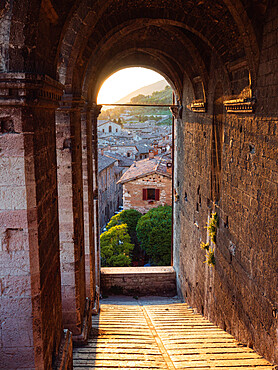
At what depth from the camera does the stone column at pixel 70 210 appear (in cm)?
559

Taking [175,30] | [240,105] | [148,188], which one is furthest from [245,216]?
[148,188]

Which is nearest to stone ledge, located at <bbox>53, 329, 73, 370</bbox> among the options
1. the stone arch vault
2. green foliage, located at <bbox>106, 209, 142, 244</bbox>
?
the stone arch vault

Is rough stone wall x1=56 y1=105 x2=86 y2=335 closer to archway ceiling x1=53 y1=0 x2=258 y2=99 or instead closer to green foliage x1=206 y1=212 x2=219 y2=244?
archway ceiling x1=53 y1=0 x2=258 y2=99

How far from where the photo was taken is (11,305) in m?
3.27

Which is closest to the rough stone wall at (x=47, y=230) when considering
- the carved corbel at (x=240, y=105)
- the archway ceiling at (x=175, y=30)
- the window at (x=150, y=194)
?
the archway ceiling at (x=175, y=30)

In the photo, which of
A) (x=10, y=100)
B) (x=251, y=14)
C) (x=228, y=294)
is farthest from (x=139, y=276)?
(x=10, y=100)

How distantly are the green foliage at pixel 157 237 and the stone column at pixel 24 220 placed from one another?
42.9 ft

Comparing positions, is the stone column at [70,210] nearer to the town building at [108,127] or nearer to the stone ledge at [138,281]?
the stone ledge at [138,281]

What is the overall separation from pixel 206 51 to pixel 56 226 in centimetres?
623

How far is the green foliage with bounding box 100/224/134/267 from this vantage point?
1457cm

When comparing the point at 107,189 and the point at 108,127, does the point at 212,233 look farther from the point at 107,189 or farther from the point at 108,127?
the point at 108,127

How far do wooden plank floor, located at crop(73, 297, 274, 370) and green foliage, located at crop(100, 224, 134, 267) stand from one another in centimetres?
595

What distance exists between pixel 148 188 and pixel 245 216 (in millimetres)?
→ 15342

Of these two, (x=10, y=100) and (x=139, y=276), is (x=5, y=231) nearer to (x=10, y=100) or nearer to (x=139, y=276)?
(x=10, y=100)
